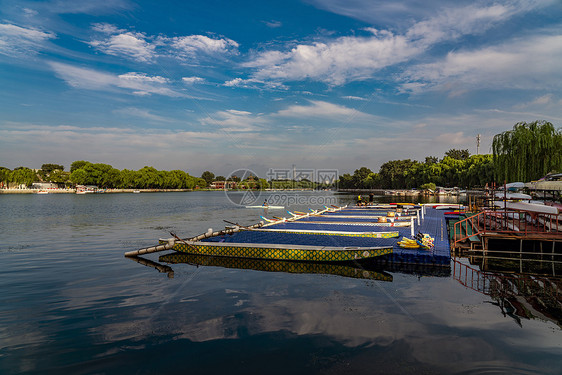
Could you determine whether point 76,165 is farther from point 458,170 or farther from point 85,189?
point 458,170

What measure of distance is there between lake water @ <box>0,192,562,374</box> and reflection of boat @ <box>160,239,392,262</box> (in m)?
1.31

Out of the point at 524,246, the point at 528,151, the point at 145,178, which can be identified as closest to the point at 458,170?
the point at 528,151

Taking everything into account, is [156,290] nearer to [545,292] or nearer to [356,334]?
[356,334]

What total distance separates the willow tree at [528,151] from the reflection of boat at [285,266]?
113 feet

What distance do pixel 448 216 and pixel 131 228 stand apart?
38.9 metres

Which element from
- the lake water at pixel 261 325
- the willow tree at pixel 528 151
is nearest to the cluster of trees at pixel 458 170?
the willow tree at pixel 528 151

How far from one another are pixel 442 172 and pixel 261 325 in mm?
→ 138650

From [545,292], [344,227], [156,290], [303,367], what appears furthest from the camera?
[344,227]

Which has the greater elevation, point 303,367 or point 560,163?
point 560,163

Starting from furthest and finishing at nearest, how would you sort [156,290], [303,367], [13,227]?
[13,227], [156,290], [303,367]

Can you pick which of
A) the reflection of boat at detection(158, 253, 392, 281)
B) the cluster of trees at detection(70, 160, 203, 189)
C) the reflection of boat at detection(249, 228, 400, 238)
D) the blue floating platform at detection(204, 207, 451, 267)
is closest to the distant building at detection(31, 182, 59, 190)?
the cluster of trees at detection(70, 160, 203, 189)

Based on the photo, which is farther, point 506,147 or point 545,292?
point 506,147

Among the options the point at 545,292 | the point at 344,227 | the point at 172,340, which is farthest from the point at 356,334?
the point at 344,227

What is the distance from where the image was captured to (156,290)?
49.7 ft
